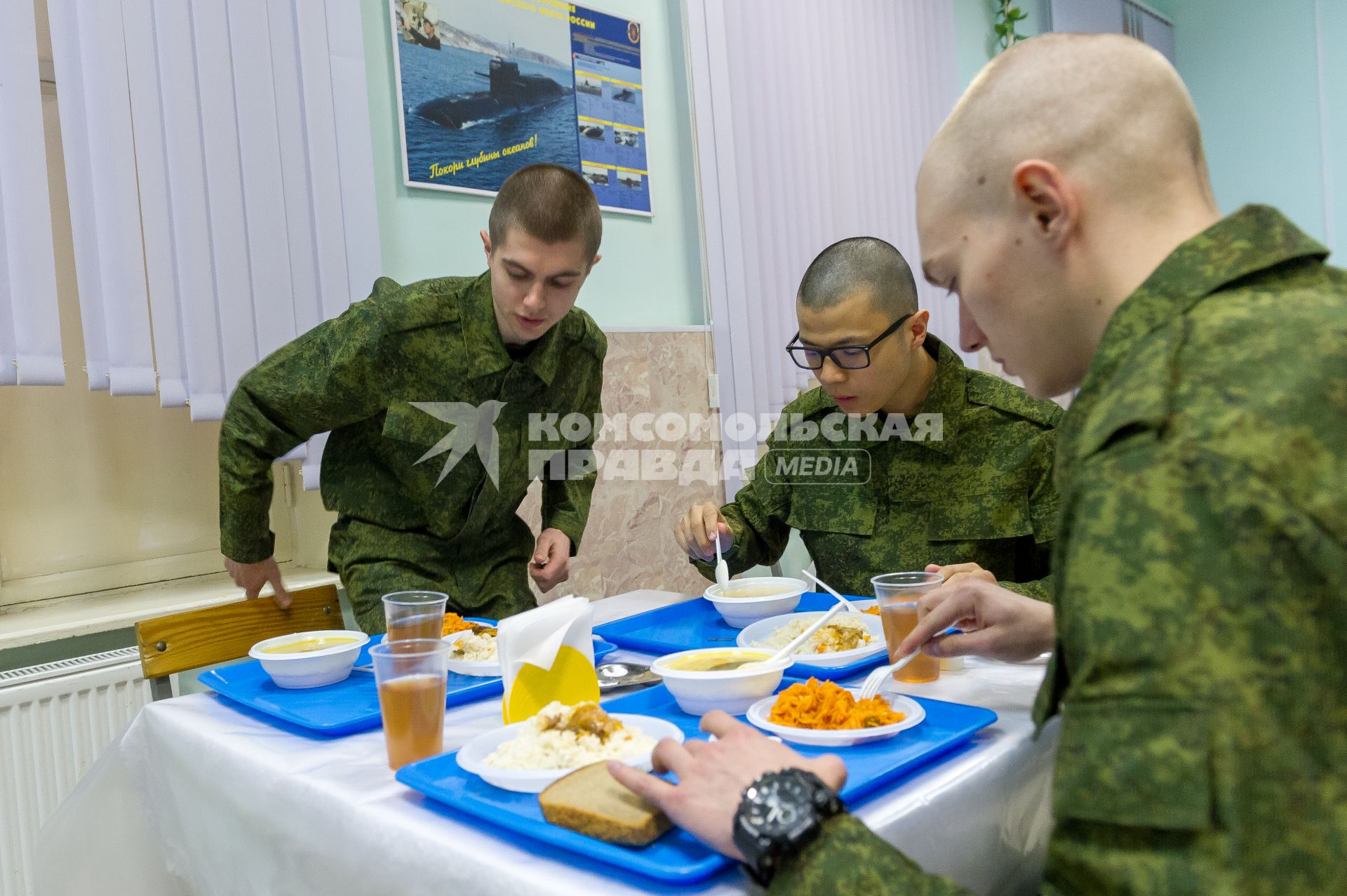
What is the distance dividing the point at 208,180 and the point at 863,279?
1571mm

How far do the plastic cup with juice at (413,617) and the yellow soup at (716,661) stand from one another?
330 millimetres

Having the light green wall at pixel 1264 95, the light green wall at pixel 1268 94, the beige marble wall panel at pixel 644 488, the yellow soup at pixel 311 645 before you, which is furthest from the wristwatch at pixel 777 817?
the light green wall at pixel 1264 95

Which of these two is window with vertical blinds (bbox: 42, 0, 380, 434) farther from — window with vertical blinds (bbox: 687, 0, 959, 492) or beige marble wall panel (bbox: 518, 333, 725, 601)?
window with vertical blinds (bbox: 687, 0, 959, 492)

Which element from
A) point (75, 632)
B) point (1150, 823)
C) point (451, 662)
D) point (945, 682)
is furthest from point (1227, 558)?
point (75, 632)

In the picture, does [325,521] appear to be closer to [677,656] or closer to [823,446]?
[823,446]

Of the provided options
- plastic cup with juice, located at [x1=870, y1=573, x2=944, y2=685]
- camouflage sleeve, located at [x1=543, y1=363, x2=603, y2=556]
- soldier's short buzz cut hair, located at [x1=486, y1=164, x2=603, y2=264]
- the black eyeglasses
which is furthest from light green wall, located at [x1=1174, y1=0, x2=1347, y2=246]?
plastic cup with juice, located at [x1=870, y1=573, x2=944, y2=685]

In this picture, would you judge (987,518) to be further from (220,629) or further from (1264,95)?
(1264,95)

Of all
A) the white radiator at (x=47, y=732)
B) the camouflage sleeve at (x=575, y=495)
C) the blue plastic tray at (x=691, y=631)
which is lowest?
the white radiator at (x=47, y=732)

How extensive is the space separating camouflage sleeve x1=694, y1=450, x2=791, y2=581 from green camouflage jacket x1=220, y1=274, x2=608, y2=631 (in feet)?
1.66

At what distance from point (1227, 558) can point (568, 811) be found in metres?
0.55

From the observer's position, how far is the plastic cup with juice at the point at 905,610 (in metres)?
1.26

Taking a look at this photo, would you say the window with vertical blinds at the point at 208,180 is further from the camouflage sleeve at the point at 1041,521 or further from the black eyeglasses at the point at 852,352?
the camouflage sleeve at the point at 1041,521

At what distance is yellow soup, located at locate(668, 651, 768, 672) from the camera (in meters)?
1.25

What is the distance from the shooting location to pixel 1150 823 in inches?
22.5
